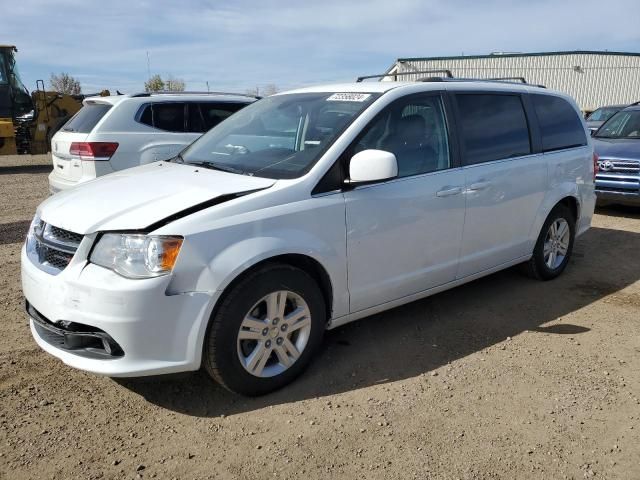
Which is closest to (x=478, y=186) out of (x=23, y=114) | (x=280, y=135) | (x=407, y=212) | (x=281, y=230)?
(x=407, y=212)

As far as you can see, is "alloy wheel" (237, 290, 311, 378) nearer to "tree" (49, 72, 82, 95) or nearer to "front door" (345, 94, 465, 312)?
"front door" (345, 94, 465, 312)

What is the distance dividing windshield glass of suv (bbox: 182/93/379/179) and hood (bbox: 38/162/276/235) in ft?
0.64

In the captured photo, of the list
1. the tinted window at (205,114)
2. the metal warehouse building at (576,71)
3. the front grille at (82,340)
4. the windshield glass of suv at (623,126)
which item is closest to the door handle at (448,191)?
the front grille at (82,340)

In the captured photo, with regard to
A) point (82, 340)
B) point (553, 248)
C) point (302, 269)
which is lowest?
point (553, 248)

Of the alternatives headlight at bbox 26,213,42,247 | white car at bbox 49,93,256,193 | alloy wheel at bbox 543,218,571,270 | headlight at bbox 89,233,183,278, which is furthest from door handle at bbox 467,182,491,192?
white car at bbox 49,93,256,193

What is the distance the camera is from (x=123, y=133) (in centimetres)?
686

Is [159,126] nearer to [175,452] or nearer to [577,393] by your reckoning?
[175,452]

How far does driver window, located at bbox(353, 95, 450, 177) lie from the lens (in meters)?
3.57

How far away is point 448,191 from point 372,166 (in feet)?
2.98

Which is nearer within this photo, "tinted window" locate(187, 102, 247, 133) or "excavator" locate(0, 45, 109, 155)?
"tinted window" locate(187, 102, 247, 133)

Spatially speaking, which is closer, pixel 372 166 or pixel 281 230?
pixel 281 230

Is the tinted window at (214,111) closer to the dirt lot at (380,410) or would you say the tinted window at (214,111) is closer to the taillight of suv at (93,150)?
the taillight of suv at (93,150)

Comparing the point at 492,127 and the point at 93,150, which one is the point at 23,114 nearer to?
the point at 93,150

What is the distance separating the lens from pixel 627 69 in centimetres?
3706
